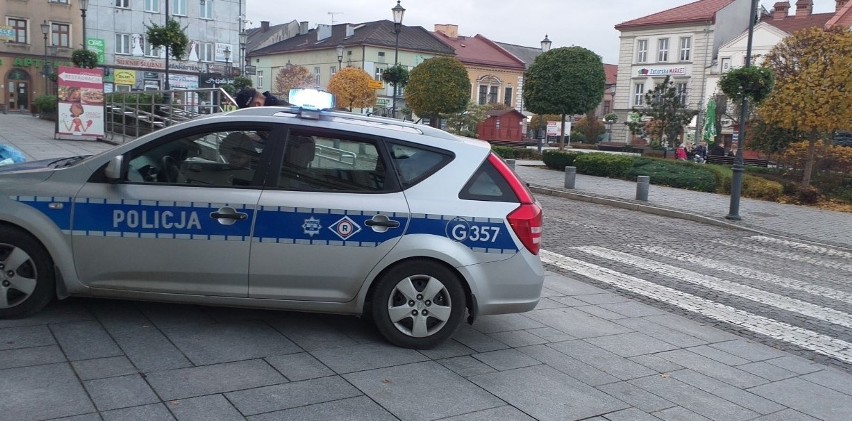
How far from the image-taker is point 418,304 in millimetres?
5133

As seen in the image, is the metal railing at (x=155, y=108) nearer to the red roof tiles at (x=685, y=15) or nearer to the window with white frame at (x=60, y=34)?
the window with white frame at (x=60, y=34)

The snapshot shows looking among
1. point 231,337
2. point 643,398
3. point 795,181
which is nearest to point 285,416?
point 231,337

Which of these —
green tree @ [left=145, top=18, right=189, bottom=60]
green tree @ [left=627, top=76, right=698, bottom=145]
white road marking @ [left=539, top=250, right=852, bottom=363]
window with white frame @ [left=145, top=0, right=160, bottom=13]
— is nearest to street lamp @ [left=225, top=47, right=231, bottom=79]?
window with white frame @ [left=145, top=0, right=160, bottom=13]

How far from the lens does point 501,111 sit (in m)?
56.4

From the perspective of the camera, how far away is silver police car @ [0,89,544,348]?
16.3ft

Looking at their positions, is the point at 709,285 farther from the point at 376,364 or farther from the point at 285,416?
the point at 285,416

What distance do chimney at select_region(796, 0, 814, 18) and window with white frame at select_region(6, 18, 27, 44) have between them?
5998 centimetres

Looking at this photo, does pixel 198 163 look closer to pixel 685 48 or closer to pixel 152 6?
pixel 685 48

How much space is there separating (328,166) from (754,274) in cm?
717

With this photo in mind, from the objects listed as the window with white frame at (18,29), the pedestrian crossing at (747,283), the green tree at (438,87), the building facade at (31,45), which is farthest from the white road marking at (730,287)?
the window with white frame at (18,29)

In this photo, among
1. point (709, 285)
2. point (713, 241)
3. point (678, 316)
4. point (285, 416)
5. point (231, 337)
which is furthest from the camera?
point (713, 241)

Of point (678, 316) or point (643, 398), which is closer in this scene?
point (643, 398)

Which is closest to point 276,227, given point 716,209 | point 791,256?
point 791,256

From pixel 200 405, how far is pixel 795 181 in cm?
2275
